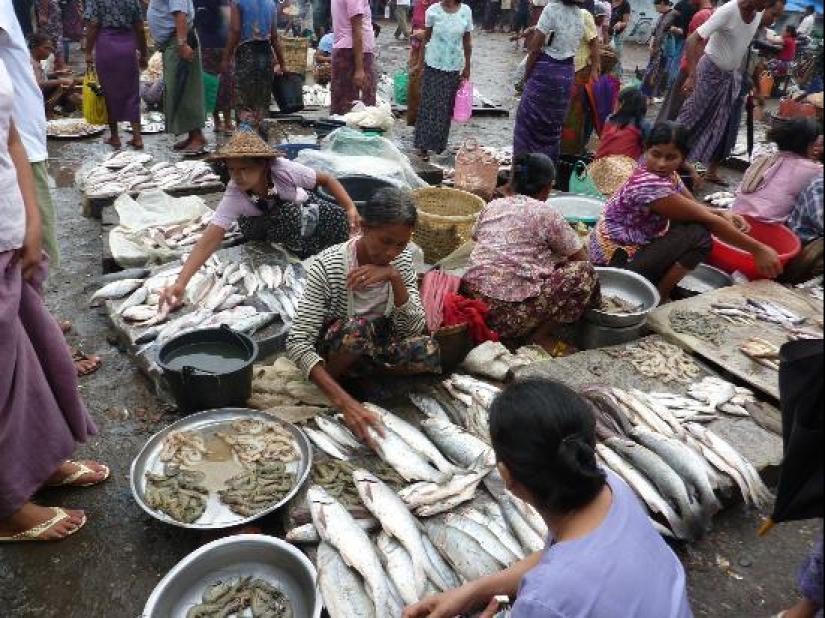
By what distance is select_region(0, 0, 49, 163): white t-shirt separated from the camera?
2.96 meters

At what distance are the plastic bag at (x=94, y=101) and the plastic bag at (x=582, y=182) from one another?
18.7 ft

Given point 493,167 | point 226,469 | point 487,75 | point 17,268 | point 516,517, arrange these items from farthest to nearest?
point 487,75
point 493,167
point 226,469
point 516,517
point 17,268

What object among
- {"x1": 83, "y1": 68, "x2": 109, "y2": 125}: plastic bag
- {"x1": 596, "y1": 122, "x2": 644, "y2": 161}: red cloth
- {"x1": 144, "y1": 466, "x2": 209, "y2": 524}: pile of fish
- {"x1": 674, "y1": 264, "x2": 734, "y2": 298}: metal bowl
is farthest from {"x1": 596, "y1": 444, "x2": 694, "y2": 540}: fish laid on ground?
{"x1": 83, "y1": 68, "x2": 109, "y2": 125}: plastic bag

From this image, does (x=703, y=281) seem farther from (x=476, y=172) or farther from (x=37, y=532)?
(x=37, y=532)

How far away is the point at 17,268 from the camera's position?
2469mm

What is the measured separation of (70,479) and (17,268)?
115cm

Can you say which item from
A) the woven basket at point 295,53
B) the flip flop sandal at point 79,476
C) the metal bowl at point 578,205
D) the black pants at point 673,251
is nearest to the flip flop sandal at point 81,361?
the flip flop sandal at point 79,476

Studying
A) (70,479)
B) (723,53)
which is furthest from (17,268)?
(723,53)

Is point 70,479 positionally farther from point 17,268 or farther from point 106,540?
point 17,268

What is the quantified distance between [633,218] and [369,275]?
2.56 meters

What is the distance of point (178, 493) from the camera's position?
2818 mm

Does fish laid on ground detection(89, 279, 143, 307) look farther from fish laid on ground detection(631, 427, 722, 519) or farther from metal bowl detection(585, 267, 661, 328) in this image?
fish laid on ground detection(631, 427, 722, 519)

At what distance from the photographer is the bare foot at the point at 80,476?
3.03 metres

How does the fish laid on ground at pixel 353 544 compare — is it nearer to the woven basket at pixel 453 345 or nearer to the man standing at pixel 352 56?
the woven basket at pixel 453 345
